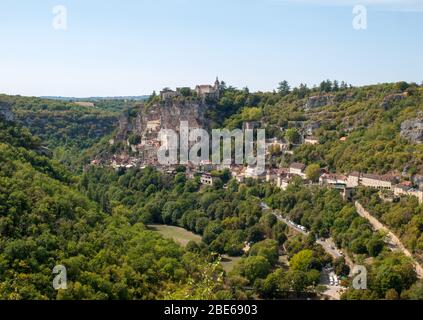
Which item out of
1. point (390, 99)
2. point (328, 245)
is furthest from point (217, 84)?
point (328, 245)

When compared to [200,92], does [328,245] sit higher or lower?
lower

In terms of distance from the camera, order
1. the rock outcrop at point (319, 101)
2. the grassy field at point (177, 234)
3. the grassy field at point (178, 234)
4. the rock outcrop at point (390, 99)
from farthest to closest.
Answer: the rock outcrop at point (319, 101) → the rock outcrop at point (390, 99) → the grassy field at point (177, 234) → the grassy field at point (178, 234)

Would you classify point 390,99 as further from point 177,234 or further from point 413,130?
point 177,234

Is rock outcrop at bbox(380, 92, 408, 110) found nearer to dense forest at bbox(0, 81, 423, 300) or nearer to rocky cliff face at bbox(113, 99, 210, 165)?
dense forest at bbox(0, 81, 423, 300)

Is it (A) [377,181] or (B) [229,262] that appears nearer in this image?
(B) [229,262]

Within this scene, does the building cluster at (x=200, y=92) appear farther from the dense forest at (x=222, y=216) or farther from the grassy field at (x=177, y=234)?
the grassy field at (x=177, y=234)

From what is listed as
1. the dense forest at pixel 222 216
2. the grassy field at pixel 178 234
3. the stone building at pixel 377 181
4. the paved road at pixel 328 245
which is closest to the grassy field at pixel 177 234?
the grassy field at pixel 178 234
